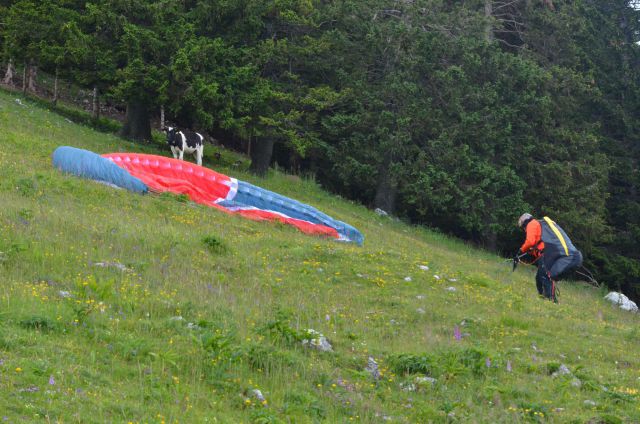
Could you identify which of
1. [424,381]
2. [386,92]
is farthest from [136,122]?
[424,381]

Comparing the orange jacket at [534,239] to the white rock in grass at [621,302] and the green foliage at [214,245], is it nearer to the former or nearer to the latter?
the green foliage at [214,245]

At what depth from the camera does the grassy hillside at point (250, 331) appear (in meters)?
8.57

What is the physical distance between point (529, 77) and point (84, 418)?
34.0 metres

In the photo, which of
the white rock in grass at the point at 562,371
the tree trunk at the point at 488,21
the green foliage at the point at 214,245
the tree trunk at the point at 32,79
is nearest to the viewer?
the white rock in grass at the point at 562,371

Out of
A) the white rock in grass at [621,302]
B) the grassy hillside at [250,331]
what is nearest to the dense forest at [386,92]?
the white rock in grass at [621,302]

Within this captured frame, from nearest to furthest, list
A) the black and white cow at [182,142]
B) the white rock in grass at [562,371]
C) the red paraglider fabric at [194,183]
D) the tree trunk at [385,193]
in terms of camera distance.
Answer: the white rock in grass at [562,371]
the red paraglider fabric at [194,183]
the black and white cow at [182,142]
the tree trunk at [385,193]

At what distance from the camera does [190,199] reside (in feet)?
76.6

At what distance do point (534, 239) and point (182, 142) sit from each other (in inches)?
617

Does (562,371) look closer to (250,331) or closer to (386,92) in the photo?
(250,331)

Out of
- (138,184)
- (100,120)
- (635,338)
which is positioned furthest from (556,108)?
(635,338)

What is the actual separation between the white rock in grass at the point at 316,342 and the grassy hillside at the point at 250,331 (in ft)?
0.31

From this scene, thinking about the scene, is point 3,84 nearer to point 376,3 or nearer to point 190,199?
point 376,3

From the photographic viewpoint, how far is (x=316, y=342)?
10992 mm

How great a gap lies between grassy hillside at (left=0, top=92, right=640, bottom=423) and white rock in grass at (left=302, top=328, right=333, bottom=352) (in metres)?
0.10
